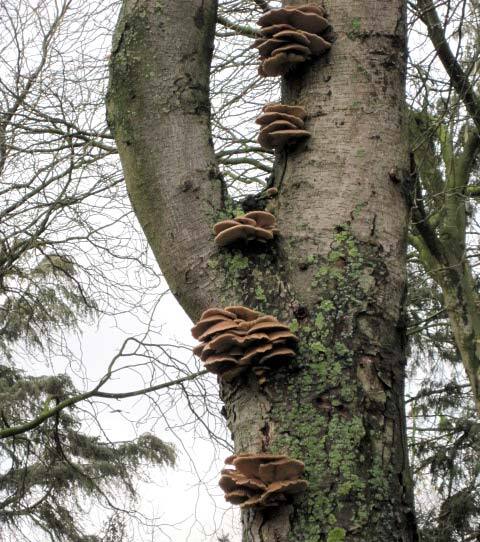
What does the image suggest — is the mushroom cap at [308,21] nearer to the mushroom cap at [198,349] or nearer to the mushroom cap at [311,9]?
the mushroom cap at [311,9]

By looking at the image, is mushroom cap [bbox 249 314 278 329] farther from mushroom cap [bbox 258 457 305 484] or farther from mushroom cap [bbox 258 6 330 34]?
mushroom cap [bbox 258 6 330 34]

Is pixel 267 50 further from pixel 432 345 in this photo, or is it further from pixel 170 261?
pixel 432 345

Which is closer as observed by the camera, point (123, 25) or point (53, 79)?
point (123, 25)

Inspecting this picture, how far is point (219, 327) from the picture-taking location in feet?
6.43

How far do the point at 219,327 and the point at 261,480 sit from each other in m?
0.36

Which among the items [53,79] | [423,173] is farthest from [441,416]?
[53,79]

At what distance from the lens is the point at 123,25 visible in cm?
244

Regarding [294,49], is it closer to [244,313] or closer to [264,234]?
[264,234]

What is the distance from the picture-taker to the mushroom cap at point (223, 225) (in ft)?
6.91

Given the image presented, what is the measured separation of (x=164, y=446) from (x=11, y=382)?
229 centimetres

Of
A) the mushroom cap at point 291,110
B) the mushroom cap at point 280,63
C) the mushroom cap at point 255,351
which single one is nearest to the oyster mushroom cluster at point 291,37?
the mushroom cap at point 280,63

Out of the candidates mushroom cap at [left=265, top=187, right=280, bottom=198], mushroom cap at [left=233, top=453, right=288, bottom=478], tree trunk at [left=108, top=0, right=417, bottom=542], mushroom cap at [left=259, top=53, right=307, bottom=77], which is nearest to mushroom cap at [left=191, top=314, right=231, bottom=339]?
tree trunk at [left=108, top=0, right=417, bottom=542]

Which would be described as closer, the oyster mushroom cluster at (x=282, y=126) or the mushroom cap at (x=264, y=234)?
the mushroom cap at (x=264, y=234)

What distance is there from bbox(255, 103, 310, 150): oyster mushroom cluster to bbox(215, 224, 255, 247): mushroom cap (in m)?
0.32
